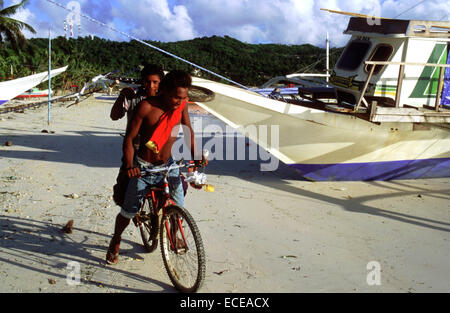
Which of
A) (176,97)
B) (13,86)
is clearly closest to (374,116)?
(176,97)

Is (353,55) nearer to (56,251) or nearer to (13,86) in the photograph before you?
(56,251)

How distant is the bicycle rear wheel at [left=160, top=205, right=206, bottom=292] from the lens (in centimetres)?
333

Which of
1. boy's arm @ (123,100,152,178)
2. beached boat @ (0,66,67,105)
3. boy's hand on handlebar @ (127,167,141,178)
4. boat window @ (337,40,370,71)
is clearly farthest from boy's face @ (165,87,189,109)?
beached boat @ (0,66,67,105)

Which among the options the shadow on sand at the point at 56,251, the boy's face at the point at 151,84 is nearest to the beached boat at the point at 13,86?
the shadow on sand at the point at 56,251

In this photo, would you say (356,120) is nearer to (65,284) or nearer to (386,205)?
(386,205)

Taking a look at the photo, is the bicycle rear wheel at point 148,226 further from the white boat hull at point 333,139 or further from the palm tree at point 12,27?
the palm tree at point 12,27

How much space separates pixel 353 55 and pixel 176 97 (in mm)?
5351

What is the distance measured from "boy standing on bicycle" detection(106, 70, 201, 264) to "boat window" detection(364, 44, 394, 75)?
186 inches

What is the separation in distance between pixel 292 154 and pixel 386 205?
1658 millimetres

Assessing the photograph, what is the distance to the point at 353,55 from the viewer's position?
784 cm

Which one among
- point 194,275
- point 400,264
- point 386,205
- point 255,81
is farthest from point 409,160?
point 255,81

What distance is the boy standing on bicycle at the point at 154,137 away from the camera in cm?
340

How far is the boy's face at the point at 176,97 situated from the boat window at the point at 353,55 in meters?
5.14

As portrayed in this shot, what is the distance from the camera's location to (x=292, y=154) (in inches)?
279
